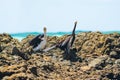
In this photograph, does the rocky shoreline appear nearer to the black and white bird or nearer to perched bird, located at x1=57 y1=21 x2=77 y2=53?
perched bird, located at x1=57 y1=21 x2=77 y2=53

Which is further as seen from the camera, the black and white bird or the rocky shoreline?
the black and white bird

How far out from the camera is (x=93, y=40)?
20938 mm

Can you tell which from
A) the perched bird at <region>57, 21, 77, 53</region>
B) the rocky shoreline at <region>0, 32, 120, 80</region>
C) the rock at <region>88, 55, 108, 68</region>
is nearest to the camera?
the rocky shoreline at <region>0, 32, 120, 80</region>

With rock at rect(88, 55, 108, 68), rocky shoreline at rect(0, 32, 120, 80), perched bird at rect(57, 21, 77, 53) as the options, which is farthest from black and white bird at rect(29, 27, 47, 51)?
rock at rect(88, 55, 108, 68)

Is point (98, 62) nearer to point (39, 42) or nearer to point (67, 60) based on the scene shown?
point (67, 60)

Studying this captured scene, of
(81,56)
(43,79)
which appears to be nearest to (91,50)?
(81,56)

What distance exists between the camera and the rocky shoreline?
1498cm

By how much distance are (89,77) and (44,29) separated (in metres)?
5.33

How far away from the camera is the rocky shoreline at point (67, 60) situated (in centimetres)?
1498

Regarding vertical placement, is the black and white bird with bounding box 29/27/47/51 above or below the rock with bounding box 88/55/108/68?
above

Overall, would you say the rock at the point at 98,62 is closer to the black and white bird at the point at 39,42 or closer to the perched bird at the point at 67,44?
the perched bird at the point at 67,44

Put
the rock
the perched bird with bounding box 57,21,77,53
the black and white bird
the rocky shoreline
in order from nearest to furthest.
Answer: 1. the rocky shoreline
2. the rock
3. the perched bird with bounding box 57,21,77,53
4. the black and white bird

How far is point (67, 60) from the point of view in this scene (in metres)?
19.3

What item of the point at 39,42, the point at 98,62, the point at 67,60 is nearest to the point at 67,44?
the point at 67,60
